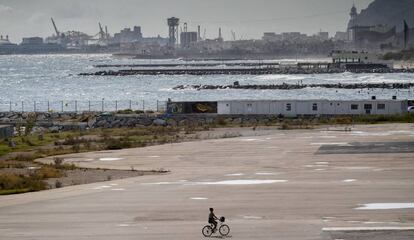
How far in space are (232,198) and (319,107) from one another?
101ft

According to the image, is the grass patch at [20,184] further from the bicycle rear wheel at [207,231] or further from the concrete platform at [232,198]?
the bicycle rear wheel at [207,231]

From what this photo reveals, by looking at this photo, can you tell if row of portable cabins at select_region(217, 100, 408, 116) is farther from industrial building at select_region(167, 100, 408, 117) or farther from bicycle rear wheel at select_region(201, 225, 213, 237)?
bicycle rear wheel at select_region(201, 225, 213, 237)

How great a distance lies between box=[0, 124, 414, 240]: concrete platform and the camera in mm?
23891

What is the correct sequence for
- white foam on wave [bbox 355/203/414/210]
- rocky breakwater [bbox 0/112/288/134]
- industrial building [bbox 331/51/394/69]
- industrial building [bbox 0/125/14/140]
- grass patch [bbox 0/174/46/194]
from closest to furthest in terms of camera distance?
white foam on wave [bbox 355/203/414/210] → grass patch [bbox 0/174/46/194] → industrial building [bbox 0/125/14/140] → rocky breakwater [bbox 0/112/288/134] → industrial building [bbox 331/51/394/69]

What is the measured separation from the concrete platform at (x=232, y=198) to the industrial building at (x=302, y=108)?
17055 mm

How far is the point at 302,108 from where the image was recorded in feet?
190

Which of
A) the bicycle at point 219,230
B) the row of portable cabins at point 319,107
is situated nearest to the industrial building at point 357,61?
the row of portable cabins at point 319,107

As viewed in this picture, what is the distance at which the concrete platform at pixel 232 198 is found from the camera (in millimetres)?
23891

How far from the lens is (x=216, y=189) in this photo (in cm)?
2972

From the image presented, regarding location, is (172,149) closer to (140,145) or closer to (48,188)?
(140,145)

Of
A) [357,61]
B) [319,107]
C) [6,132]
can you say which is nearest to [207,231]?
[6,132]

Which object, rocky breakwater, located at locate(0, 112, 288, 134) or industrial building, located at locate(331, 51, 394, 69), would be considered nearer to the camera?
rocky breakwater, located at locate(0, 112, 288, 134)

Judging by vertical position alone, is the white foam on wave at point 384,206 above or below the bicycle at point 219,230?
above

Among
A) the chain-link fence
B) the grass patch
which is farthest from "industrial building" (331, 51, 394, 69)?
the grass patch
